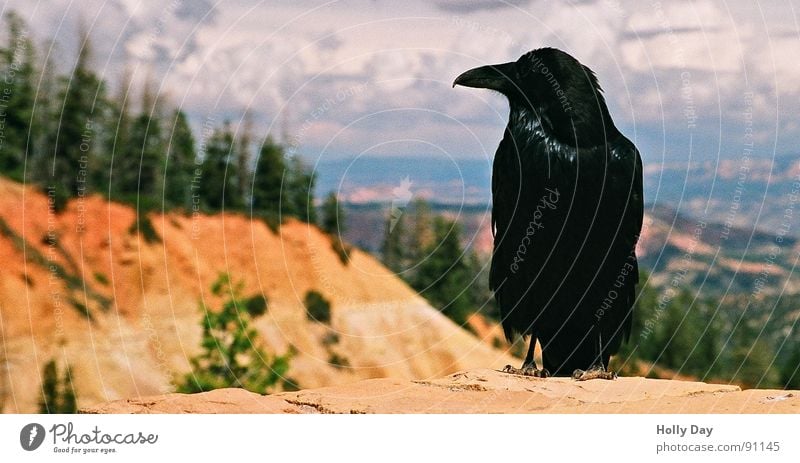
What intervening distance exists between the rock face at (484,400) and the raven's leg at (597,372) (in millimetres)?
217

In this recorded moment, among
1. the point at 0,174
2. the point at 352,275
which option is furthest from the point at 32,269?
the point at 352,275

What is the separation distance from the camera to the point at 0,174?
53406mm

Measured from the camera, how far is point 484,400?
10.5 meters

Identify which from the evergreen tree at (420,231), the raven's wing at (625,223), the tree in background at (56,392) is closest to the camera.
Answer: the raven's wing at (625,223)

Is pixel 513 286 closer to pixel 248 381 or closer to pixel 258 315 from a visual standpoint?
pixel 248 381

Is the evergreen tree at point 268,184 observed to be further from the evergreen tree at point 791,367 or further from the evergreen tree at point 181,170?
the evergreen tree at point 791,367

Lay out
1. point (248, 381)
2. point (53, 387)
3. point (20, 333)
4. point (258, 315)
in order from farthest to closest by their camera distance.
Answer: point (258, 315) → point (20, 333) → point (53, 387) → point (248, 381)

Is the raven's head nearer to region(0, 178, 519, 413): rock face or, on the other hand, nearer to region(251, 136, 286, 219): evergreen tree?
region(0, 178, 519, 413): rock face

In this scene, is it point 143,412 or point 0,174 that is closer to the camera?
point 143,412

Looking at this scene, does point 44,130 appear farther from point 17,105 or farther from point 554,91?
point 554,91

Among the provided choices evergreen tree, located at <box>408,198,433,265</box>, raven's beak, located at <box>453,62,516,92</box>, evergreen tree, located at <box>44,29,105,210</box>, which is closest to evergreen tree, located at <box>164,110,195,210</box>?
evergreen tree, located at <box>44,29,105,210</box>

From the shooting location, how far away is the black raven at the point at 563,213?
1088 cm

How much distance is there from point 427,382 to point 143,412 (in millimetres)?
3280

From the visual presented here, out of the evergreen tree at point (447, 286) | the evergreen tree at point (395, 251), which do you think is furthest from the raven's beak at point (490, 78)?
the evergreen tree at point (447, 286)
